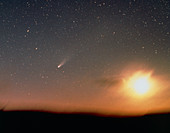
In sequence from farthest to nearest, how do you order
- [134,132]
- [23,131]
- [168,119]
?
[168,119] < [134,132] < [23,131]

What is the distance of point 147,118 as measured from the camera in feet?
128

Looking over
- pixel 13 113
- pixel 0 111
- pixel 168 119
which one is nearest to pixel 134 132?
pixel 168 119

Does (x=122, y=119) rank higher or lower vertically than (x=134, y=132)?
higher

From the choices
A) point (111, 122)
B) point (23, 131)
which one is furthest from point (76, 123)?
point (23, 131)

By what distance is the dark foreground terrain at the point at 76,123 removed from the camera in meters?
32.7

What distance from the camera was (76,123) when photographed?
3509 cm

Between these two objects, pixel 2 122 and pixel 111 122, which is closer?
pixel 2 122

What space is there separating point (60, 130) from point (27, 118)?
951 centimetres

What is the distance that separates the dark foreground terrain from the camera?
3272cm

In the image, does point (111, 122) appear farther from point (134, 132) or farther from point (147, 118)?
point (147, 118)

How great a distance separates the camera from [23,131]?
31297 mm

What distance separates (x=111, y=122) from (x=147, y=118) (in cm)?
1095

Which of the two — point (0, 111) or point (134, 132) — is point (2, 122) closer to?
point (0, 111)

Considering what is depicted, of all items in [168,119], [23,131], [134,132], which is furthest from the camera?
[168,119]
